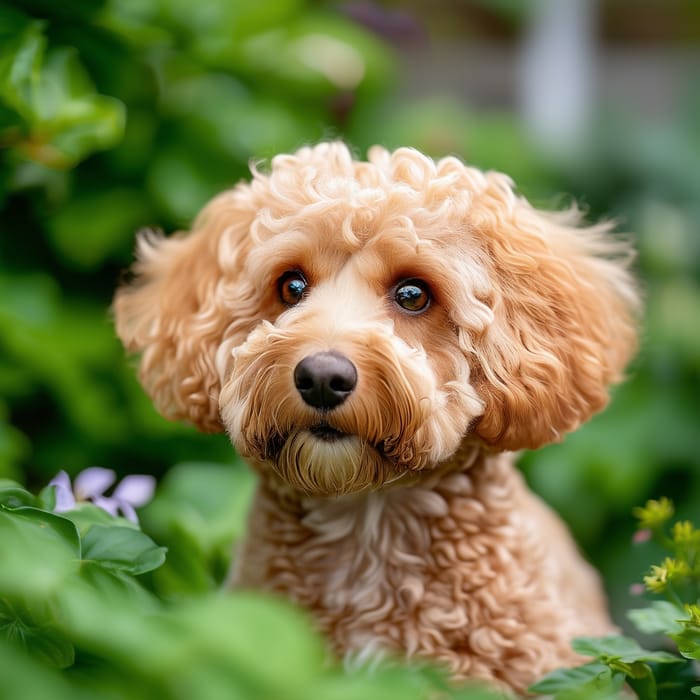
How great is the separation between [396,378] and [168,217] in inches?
78.7

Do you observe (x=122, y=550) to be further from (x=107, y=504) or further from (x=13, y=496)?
(x=107, y=504)

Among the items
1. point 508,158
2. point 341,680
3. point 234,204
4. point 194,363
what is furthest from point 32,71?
point 508,158

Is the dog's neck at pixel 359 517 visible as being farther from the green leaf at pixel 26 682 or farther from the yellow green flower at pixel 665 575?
the green leaf at pixel 26 682

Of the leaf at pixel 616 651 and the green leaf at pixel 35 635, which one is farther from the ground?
the green leaf at pixel 35 635

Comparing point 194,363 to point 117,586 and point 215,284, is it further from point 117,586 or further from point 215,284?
point 117,586

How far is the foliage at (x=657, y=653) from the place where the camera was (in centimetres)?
167

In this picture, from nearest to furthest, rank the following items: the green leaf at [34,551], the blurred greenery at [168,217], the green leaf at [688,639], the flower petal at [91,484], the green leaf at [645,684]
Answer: the green leaf at [34,551] → the green leaf at [688,639] → the green leaf at [645,684] → the flower petal at [91,484] → the blurred greenery at [168,217]

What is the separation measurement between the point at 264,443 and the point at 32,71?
1.28 metres

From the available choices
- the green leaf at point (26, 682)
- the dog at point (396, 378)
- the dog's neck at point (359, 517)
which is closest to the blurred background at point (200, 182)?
the dog at point (396, 378)

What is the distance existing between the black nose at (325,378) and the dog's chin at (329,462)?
0.23ft

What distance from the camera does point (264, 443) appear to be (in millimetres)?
1870

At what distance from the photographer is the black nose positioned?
1735 mm

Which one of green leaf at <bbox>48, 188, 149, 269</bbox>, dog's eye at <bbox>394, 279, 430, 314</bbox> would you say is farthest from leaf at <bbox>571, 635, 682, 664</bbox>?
green leaf at <bbox>48, 188, 149, 269</bbox>

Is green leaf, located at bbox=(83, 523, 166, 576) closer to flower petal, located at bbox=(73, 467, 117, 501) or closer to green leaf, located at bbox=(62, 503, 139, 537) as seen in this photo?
green leaf, located at bbox=(62, 503, 139, 537)
